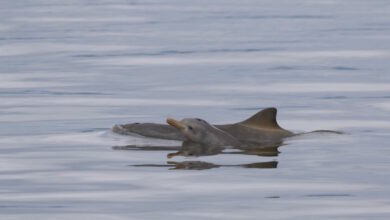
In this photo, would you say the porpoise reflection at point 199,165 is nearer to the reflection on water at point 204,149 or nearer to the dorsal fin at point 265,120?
the reflection on water at point 204,149

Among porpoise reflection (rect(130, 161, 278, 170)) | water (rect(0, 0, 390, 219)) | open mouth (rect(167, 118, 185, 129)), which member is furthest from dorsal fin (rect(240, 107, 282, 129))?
porpoise reflection (rect(130, 161, 278, 170))

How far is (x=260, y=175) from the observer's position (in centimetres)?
1373

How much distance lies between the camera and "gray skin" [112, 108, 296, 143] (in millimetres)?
16188

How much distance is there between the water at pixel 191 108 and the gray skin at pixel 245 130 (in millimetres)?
225

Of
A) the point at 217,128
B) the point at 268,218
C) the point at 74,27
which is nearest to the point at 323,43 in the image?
the point at 74,27

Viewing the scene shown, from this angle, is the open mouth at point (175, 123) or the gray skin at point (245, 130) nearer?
the open mouth at point (175, 123)

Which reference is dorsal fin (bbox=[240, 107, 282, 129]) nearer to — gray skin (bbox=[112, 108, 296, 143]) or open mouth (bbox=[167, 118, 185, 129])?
gray skin (bbox=[112, 108, 296, 143])

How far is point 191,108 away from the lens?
19.1 meters

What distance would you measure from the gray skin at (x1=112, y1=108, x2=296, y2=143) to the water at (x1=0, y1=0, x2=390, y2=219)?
22 cm

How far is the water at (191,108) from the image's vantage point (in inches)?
494

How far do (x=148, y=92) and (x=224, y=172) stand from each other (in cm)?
738

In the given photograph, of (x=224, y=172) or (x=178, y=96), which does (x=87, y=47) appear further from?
(x=224, y=172)

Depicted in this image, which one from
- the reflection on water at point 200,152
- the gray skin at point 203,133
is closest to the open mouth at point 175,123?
the gray skin at point 203,133

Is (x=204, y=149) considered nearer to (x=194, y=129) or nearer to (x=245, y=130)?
(x=194, y=129)
